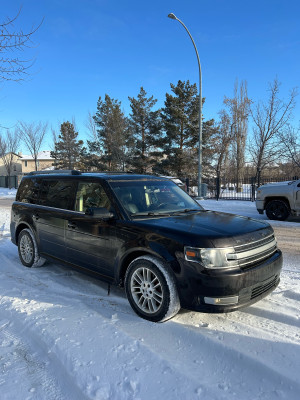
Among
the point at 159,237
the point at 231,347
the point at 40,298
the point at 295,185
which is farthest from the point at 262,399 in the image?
the point at 295,185

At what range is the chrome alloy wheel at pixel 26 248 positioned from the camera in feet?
16.7

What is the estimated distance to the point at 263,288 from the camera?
3.18m

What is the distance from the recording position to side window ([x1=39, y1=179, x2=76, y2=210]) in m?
4.38

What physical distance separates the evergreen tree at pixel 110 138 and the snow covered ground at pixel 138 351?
3064cm

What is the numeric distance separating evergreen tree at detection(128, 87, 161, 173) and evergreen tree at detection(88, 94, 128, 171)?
50.4 inches

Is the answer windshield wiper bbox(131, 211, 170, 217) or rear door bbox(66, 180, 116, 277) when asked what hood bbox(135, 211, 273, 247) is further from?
rear door bbox(66, 180, 116, 277)

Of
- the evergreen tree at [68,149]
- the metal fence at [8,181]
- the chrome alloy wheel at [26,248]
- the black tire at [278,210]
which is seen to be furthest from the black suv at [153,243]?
the metal fence at [8,181]

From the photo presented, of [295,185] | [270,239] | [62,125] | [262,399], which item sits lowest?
[262,399]

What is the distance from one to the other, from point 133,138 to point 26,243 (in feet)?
95.9

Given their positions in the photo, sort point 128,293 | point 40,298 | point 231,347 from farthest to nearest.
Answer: point 40,298 → point 128,293 → point 231,347

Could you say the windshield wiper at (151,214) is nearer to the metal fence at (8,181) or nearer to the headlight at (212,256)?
the headlight at (212,256)

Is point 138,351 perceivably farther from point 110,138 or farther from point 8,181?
point 8,181

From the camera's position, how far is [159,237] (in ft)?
10.1

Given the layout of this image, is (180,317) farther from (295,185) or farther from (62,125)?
(62,125)
